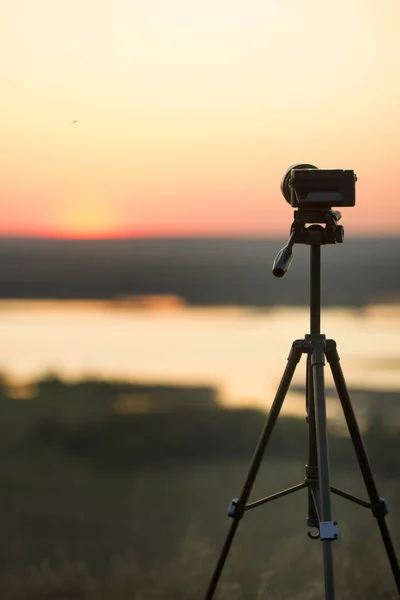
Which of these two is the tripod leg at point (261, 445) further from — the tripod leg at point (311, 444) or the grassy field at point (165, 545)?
the grassy field at point (165, 545)

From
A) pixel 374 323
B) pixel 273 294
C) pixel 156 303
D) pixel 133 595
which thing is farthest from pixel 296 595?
pixel 273 294

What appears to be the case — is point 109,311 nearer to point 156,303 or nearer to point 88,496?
point 156,303

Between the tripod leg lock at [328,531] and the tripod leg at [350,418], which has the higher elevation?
the tripod leg at [350,418]

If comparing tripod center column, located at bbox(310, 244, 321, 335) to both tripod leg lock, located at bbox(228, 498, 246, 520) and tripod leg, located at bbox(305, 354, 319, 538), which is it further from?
tripod leg lock, located at bbox(228, 498, 246, 520)

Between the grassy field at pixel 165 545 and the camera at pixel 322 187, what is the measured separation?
121 centimetres

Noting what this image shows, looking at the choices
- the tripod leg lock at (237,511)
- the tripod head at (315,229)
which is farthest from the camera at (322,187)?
the tripod leg lock at (237,511)

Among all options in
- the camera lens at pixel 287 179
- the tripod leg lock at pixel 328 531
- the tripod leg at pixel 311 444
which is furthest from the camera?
the tripod leg at pixel 311 444

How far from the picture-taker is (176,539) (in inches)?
147

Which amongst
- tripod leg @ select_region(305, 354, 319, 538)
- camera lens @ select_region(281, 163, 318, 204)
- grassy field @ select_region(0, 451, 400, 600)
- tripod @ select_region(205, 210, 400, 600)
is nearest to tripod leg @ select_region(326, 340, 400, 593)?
tripod @ select_region(205, 210, 400, 600)

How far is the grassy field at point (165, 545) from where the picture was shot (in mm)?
3318

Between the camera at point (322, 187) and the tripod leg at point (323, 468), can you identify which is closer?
the tripod leg at point (323, 468)

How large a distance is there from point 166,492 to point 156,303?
91.0ft

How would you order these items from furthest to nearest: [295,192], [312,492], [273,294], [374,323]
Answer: [273,294] < [374,323] < [312,492] < [295,192]

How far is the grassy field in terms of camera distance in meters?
3.32
